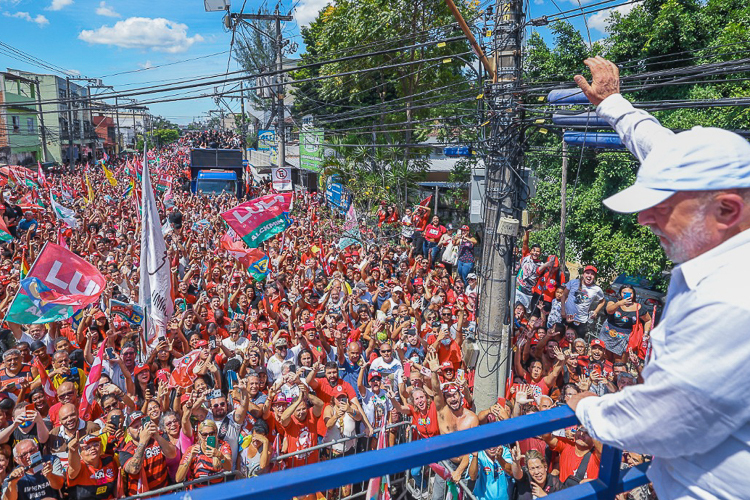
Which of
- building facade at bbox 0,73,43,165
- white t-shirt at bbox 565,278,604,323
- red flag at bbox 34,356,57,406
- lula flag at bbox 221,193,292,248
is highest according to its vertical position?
building facade at bbox 0,73,43,165

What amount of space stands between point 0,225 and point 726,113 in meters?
14.4

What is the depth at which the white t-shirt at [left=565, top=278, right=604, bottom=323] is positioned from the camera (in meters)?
8.11

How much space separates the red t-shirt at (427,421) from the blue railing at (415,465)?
355 cm

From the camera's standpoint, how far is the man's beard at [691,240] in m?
1.19

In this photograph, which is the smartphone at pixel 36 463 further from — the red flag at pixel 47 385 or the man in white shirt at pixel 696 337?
the man in white shirt at pixel 696 337

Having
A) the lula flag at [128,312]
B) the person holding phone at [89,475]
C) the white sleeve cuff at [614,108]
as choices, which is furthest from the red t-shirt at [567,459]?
the lula flag at [128,312]

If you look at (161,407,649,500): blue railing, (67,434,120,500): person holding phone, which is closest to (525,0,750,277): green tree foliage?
(67,434,120,500): person holding phone

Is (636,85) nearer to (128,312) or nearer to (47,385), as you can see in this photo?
(128,312)

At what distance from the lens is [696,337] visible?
1033mm

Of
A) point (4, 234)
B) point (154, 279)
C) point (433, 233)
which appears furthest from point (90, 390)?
point (433, 233)

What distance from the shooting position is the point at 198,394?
517 cm

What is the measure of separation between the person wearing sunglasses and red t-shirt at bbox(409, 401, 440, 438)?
1.82 metres

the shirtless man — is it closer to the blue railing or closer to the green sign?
the blue railing

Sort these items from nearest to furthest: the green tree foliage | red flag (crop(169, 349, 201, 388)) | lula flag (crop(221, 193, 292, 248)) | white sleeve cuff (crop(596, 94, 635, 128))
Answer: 1. white sleeve cuff (crop(596, 94, 635, 128))
2. red flag (crop(169, 349, 201, 388))
3. lula flag (crop(221, 193, 292, 248))
4. the green tree foliage
